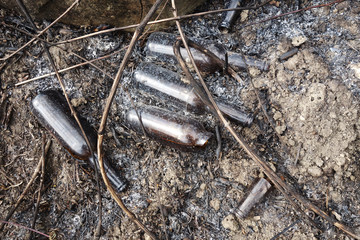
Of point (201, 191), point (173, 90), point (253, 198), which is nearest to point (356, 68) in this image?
point (253, 198)

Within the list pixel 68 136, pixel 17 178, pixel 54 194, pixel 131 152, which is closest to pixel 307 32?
pixel 131 152

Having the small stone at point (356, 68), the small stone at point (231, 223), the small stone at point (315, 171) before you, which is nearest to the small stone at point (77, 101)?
the small stone at point (231, 223)

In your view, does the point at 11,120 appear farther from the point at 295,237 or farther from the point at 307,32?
the point at 307,32

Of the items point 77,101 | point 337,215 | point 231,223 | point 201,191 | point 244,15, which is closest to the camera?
point 337,215

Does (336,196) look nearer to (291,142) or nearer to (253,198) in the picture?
(291,142)

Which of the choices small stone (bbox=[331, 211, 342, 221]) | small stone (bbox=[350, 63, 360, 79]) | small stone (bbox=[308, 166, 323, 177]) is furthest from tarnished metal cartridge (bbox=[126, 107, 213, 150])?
small stone (bbox=[350, 63, 360, 79])

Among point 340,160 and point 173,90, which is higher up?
point 173,90

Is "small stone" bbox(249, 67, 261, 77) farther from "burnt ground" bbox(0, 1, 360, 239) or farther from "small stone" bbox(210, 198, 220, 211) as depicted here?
"small stone" bbox(210, 198, 220, 211)
